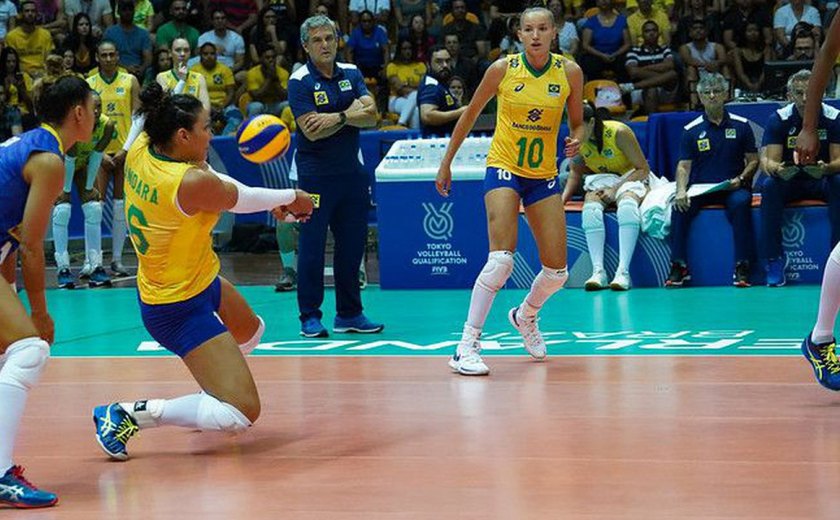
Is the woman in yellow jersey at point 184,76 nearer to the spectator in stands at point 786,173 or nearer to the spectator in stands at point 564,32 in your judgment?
the spectator in stands at point 564,32

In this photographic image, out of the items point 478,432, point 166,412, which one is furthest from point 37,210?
point 478,432

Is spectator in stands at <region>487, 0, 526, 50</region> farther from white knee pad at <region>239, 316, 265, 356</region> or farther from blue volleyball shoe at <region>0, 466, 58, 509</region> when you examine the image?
blue volleyball shoe at <region>0, 466, 58, 509</region>

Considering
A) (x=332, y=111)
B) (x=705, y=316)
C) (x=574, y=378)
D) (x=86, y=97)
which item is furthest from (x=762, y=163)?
(x=86, y=97)

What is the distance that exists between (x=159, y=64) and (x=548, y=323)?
8006 millimetres

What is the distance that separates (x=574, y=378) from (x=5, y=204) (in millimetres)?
3178

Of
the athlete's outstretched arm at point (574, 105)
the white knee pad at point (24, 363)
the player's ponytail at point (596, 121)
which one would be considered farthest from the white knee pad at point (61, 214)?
the white knee pad at point (24, 363)

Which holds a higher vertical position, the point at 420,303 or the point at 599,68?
the point at 599,68

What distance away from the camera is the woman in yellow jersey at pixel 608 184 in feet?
36.5

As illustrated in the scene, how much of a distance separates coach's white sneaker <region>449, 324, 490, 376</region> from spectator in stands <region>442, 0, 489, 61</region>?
889cm

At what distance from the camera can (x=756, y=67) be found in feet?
49.0

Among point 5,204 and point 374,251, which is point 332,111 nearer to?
point 5,204

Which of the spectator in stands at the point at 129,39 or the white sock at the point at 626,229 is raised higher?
the spectator in stands at the point at 129,39

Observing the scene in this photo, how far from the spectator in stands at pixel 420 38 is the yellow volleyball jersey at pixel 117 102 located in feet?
12.9

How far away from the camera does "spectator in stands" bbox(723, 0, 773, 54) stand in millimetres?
15039
